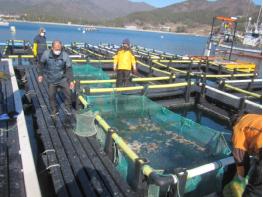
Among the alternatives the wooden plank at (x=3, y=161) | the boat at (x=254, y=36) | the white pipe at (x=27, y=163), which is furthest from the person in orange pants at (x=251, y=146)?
the boat at (x=254, y=36)

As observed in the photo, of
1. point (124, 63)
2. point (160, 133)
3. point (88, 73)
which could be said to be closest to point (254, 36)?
point (88, 73)

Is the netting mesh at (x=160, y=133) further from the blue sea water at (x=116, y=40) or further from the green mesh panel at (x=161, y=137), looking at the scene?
the blue sea water at (x=116, y=40)

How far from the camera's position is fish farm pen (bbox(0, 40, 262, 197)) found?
15.4 feet

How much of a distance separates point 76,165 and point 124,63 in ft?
18.4

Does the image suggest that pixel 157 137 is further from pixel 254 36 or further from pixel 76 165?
pixel 254 36

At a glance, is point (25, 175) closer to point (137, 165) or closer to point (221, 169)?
point (137, 165)

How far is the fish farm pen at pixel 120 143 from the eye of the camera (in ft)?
15.4

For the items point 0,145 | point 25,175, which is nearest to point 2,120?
point 0,145

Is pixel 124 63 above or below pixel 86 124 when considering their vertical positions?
above

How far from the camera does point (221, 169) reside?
15.6ft

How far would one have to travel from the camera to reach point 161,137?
7.61m

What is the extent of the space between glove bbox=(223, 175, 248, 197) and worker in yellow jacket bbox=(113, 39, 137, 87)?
6996 mm

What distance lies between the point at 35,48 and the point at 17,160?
936 cm

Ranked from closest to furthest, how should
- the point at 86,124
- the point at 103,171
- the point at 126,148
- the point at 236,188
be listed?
the point at 236,188 < the point at 126,148 < the point at 103,171 < the point at 86,124
